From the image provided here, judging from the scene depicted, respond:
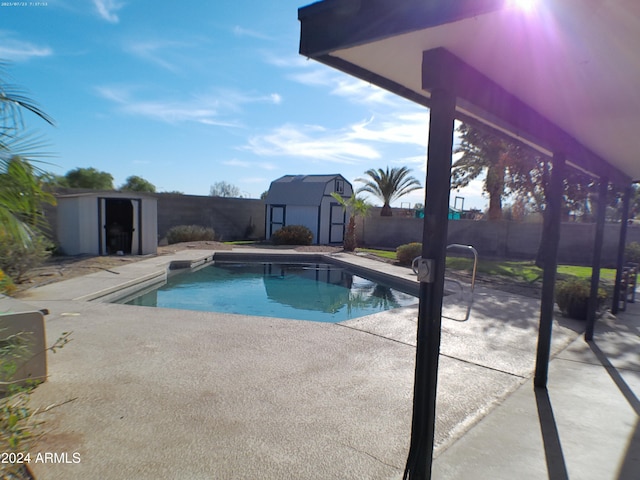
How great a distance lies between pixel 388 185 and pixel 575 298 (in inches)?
680

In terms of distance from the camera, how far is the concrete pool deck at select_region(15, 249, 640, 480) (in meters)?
2.49

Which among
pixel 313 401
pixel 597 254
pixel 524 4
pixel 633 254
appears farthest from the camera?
pixel 633 254

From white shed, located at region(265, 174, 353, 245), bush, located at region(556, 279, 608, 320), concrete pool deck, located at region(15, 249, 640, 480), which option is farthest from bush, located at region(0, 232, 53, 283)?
white shed, located at region(265, 174, 353, 245)

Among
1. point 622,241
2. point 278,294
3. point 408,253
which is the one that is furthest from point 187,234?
point 622,241

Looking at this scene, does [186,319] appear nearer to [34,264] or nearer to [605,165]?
[34,264]

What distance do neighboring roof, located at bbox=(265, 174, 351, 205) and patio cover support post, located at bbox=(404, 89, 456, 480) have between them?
736 inches

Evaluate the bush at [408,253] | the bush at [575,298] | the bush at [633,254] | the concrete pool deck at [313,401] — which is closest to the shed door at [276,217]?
the bush at [408,253]

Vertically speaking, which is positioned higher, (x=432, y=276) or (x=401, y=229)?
(x=432, y=276)

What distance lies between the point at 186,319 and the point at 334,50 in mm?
5009

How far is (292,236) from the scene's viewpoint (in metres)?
19.3

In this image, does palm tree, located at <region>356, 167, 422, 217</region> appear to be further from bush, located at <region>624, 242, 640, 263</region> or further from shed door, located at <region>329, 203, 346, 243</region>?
bush, located at <region>624, 242, 640, 263</region>

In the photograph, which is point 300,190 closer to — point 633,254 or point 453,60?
point 633,254

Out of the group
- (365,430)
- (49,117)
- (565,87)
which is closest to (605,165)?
(565,87)

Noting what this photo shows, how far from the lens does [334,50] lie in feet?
6.39
